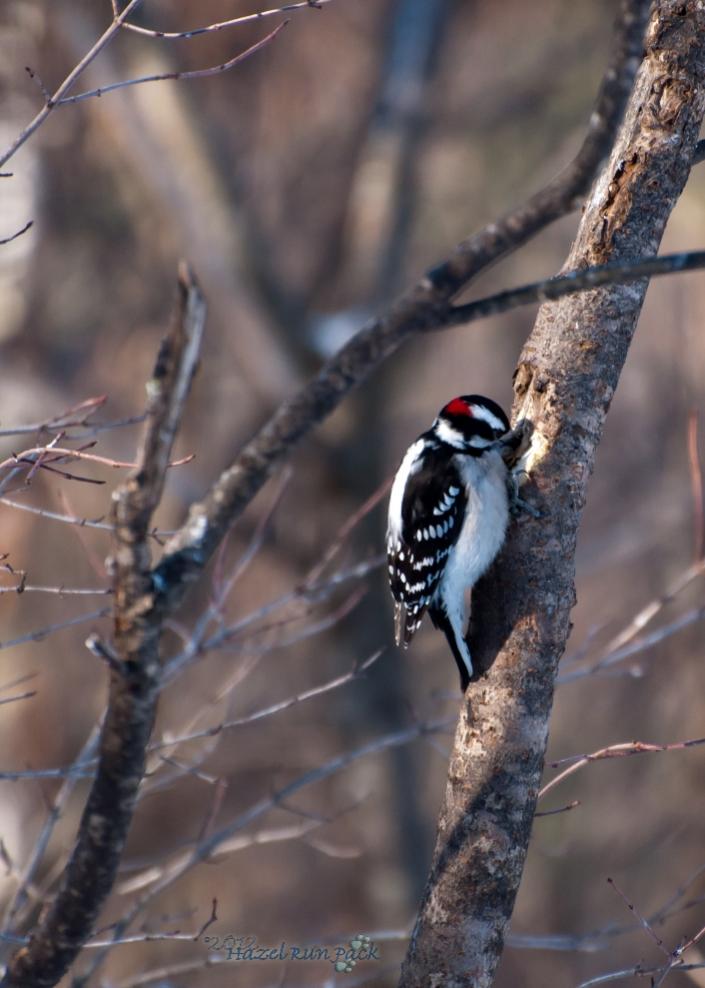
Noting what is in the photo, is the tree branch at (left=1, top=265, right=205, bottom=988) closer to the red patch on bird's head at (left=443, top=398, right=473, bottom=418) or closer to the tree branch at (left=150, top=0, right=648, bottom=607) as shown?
the tree branch at (left=150, top=0, right=648, bottom=607)

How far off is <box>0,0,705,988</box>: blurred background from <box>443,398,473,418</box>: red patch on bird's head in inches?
188

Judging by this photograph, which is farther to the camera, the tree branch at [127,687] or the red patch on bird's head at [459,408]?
the red patch on bird's head at [459,408]

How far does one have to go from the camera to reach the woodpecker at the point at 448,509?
3.40 m

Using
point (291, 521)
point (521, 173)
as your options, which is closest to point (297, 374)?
point (291, 521)

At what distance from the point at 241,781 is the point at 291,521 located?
3942mm

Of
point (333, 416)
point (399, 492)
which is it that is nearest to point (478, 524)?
point (399, 492)

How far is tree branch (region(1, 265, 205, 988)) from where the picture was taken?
5.57 feet

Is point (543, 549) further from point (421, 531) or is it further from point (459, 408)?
point (459, 408)

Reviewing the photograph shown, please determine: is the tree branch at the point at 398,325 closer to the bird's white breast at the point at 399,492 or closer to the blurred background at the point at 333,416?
the bird's white breast at the point at 399,492

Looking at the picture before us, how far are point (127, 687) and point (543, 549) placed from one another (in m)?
1.56

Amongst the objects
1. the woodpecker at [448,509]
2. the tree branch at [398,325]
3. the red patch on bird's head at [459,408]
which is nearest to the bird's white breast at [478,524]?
the woodpecker at [448,509]

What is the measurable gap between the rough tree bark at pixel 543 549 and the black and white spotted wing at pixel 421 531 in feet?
1.59

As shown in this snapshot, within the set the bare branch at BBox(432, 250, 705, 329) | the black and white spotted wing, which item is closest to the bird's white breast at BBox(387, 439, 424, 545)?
the black and white spotted wing

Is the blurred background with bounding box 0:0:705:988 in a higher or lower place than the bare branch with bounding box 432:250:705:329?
higher
